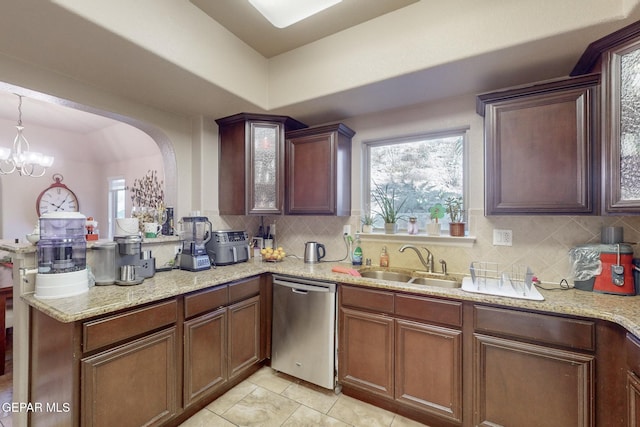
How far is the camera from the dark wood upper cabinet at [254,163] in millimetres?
2586

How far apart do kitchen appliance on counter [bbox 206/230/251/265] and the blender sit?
59 millimetres

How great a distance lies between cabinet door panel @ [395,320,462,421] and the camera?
5.41 ft

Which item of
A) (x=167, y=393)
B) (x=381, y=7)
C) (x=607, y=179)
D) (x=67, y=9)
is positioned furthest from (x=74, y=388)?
(x=607, y=179)

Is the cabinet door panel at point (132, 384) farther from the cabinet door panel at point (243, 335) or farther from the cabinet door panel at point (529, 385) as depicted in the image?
the cabinet door panel at point (529, 385)

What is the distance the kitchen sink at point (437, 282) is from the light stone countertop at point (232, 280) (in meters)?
0.37

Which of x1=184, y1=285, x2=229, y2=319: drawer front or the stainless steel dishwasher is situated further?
the stainless steel dishwasher

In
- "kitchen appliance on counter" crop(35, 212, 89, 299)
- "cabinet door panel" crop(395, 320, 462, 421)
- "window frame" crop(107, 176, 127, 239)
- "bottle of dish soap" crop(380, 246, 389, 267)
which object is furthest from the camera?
"window frame" crop(107, 176, 127, 239)

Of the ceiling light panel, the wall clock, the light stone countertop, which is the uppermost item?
the ceiling light panel

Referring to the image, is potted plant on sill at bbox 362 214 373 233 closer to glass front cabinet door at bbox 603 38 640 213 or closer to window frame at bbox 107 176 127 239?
glass front cabinet door at bbox 603 38 640 213

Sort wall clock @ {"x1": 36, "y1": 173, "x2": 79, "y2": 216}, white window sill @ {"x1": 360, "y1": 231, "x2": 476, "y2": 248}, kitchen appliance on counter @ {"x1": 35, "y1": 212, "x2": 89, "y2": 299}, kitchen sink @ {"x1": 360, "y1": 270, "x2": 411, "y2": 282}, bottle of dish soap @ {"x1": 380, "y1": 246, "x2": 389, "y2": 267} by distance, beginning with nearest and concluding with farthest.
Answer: kitchen appliance on counter @ {"x1": 35, "y1": 212, "x2": 89, "y2": 299} → white window sill @ {"x1": 360, "y1": 231, "x2": 476, "y2": 248} → kitchen sink @ {"x1": 360, "y1": 270, "x2": 411, "y2": 282} → bottle of dish soap @ {"x1": 380, "y1": 246, "x2": 389, "y2": 267} → wall clock @ {"x1": 36, "y1": 173, "x2": 79, "y2": 216}

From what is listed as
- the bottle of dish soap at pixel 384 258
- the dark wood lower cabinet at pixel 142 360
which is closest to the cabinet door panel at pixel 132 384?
the dark wood lower cabinet at pixel 142 360

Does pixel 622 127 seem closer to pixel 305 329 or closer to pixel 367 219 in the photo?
pixel 367 219

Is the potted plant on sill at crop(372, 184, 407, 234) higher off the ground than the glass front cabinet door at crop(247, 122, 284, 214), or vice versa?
the glass front cabinet door at crop(247, 122, 284, 214)

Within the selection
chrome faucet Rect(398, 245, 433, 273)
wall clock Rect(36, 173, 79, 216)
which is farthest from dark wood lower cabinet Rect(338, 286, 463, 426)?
wall clock Rect(36, 173, 79, 216)
